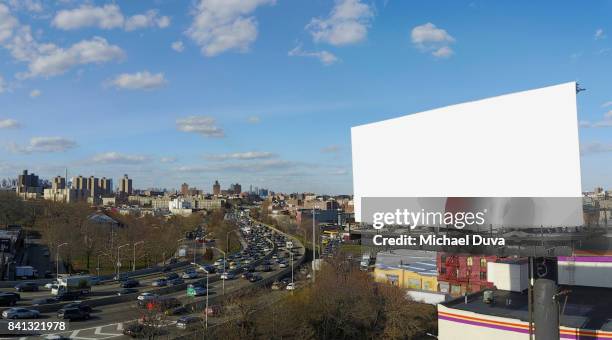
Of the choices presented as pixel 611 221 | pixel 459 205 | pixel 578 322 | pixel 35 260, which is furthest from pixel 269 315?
pixel 35 260

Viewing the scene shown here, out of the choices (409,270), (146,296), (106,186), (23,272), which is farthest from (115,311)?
(106,186)

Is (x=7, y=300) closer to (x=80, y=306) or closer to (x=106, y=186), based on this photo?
(x=80, y=306)

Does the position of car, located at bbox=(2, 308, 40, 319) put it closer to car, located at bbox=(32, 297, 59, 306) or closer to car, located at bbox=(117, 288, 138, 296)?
car, located at bbox=(32, 297, 59, 306)

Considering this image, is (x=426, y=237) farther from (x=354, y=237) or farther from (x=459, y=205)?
(x=354, y=237)

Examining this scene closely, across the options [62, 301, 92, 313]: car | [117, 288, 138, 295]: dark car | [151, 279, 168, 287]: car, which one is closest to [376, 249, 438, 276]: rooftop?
[151, 279, 168, 287]: car

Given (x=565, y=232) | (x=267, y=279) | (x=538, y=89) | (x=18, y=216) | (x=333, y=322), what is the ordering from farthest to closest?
1. (x=18, y=216)
2. (x=267, y=279)
3. (x=333, y=322)
4. (x=565, y=232)
5. (x=538, y=89)

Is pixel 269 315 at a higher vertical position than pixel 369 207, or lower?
lower
